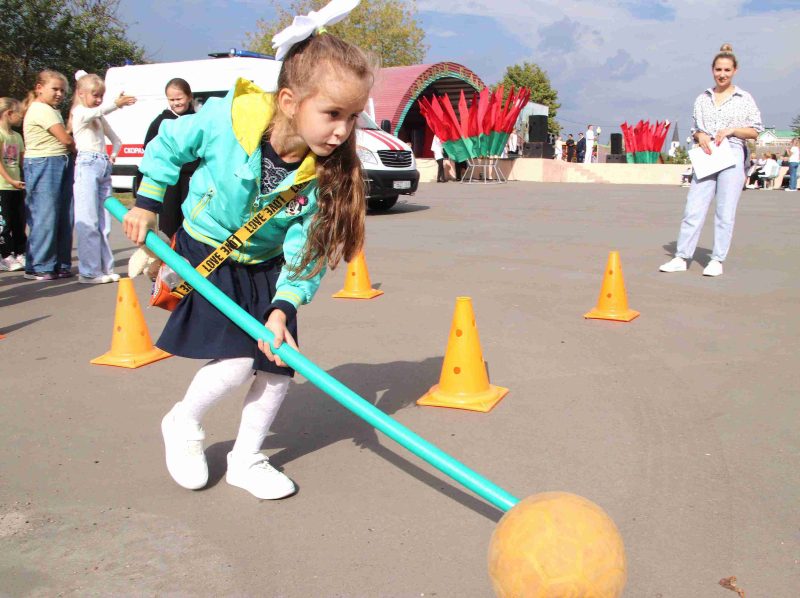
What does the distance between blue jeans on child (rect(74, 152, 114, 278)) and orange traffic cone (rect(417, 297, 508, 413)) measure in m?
4.47

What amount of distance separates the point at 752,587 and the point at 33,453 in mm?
2919

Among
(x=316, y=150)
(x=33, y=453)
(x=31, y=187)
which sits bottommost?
(x=33, y=453)

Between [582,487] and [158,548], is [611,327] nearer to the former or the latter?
[582,487]

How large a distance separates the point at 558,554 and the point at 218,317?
1.53 metres

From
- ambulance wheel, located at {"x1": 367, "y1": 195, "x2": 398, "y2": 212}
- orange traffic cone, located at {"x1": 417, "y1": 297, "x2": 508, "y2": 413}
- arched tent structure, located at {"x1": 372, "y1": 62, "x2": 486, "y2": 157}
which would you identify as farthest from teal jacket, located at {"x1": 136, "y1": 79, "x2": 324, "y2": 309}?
arched tent structure, located at {"x1": 372, "y1": 62, "x2": 486, "y2": 157}

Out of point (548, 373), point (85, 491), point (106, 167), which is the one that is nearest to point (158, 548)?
point (85, 491)

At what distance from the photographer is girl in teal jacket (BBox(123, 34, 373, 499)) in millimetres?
2561

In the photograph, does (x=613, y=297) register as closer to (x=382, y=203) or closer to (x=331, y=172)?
(x=331, y=172)

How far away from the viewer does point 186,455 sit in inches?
114

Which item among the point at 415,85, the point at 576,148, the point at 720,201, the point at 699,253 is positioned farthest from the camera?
the point at 576,148

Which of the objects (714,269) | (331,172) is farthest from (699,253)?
(331,172)

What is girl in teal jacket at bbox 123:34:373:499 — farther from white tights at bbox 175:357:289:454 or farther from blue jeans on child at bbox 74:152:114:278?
blue jeans on child at bbox 74:152:114:278

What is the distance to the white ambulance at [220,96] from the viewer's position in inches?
526

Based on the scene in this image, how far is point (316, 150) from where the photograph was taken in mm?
2586
